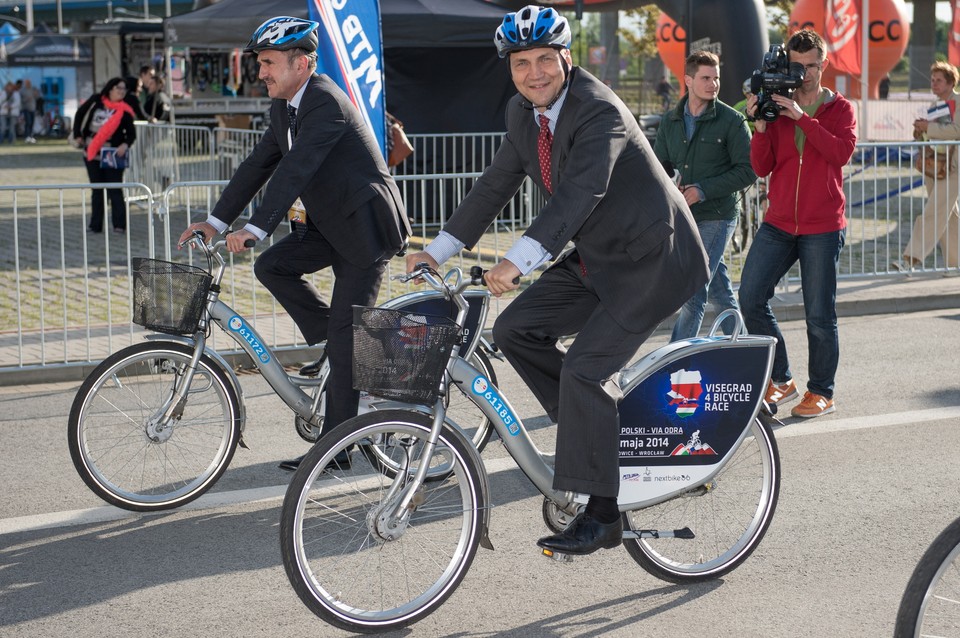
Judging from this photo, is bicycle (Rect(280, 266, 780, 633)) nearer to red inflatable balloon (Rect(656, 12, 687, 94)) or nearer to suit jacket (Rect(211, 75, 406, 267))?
suit jacket (Rect(211, 75, 406, 267))

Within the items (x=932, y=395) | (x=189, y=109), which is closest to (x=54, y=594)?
(x=932, y=395)

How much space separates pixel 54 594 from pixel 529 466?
1716mm

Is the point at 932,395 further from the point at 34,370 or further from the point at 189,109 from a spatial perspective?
the point at 189,109

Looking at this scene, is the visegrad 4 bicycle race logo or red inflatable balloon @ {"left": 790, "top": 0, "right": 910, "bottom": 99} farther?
red inflatable balloon @ {"left": 790, "top": 0, "right": 910, "bottom": 99}

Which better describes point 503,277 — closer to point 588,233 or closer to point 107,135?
point 588,233

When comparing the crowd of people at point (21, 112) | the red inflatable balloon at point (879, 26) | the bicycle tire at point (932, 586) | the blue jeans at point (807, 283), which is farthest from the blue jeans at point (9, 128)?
the bicycle tire at point (932, 586)

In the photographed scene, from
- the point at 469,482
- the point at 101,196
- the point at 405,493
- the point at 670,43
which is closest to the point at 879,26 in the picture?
the point at 670,43

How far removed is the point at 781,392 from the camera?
24.1ft

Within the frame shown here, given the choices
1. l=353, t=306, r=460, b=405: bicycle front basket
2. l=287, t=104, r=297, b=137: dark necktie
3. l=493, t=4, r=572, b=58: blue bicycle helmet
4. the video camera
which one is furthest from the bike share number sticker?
the video camera

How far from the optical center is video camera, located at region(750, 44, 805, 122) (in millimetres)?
6434

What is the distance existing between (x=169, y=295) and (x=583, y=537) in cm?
207

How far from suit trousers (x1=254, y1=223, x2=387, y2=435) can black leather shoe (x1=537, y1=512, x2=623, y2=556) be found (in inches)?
61.0

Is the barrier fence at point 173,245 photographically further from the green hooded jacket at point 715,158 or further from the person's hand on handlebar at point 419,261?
the person's hand on handlebar at point 419,261

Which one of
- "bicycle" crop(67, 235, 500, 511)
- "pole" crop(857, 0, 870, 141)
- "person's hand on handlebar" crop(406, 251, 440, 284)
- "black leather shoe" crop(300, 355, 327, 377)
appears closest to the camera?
"person's hand on handlebar" crop(406, 251, 440, 284)
